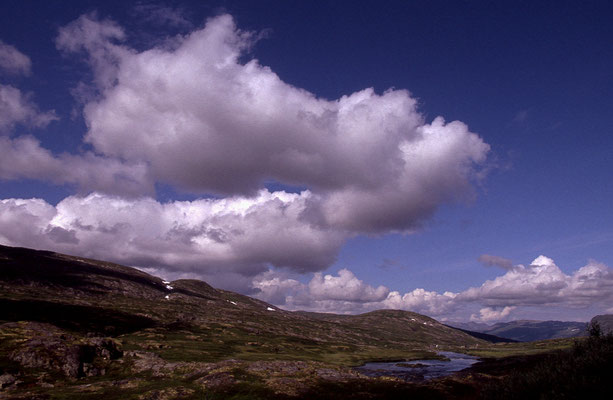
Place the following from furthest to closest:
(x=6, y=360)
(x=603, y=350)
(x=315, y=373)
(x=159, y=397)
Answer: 1. (x=315, y=373)
2. (x=6, y=360)
3. (x=159, y=397)
4. (x=603, y=350)

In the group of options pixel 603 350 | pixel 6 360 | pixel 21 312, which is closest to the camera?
pixel 603 350

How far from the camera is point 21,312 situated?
175750mm

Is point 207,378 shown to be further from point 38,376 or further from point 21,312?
point 21,312

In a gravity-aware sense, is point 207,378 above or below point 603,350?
below

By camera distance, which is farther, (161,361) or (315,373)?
(161,361)

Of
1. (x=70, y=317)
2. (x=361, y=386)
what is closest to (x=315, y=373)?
(x=361, y=386)

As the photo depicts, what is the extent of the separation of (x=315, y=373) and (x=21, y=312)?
16137cm

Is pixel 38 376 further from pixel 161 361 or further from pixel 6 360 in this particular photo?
pixel 161 361

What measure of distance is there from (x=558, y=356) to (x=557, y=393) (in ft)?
54.4

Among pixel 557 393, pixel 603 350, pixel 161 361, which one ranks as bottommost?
pixel 161 361

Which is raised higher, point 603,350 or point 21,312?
point 603,350

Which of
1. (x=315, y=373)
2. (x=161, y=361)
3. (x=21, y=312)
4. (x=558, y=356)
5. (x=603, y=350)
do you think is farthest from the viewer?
(x=21, y=312)

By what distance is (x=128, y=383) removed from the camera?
2987 inches

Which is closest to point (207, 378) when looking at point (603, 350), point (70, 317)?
point (603, 350)
